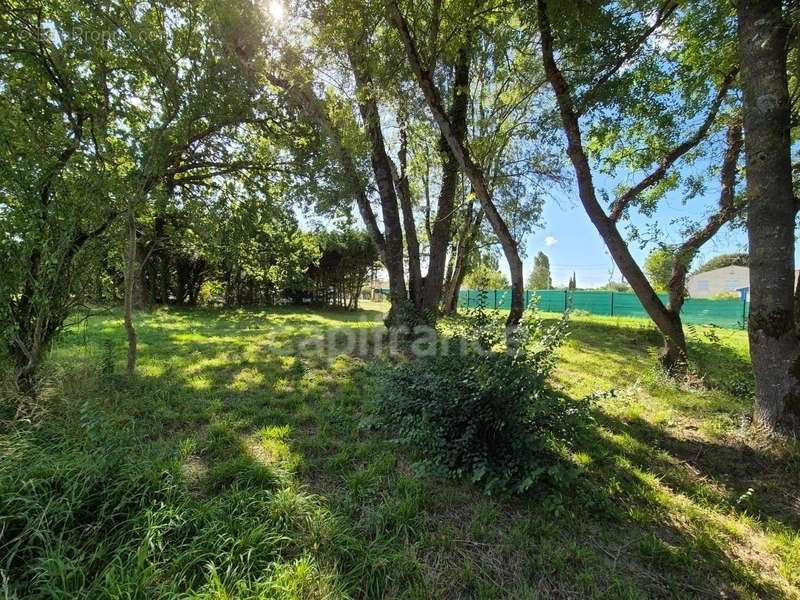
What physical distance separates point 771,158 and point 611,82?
5.65ft

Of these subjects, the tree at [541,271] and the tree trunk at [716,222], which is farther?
the tree at [541,271]

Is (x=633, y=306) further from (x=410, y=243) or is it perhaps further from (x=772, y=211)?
(x=772, y=211)

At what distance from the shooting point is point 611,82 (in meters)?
3.62

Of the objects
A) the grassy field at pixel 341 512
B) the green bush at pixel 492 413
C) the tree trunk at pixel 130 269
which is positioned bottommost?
the grassy field at pixel 341 512

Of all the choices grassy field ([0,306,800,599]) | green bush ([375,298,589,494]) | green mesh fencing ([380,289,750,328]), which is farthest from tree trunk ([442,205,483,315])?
grassy field ([0,306,800,599])

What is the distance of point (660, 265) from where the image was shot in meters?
4.91

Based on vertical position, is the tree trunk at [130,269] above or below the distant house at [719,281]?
below

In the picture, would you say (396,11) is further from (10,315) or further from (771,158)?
(10,315)

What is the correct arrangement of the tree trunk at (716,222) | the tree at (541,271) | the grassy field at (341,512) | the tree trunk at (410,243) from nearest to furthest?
the grassy field at (341,512) → the tree trunk at (716,222) → the tree trunk at (410,243) → the tree at (541,271)

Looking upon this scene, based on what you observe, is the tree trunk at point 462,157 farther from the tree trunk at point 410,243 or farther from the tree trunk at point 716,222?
the tree trunk at point 716,222

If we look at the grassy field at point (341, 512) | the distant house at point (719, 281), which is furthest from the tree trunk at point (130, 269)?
the distant house at point (719, 281)

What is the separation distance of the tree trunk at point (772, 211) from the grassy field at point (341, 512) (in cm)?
53

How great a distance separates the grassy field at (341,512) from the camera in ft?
4.51

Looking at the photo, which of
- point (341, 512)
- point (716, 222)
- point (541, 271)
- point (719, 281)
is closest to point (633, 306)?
point (716, 222)
